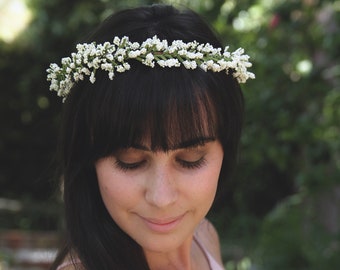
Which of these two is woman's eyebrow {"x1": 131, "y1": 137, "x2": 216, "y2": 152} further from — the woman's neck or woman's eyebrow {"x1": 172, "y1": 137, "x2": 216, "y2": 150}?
the woman's neck

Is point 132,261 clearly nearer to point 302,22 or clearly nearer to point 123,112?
point 123,112

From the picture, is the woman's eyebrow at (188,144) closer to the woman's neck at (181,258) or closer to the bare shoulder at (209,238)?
the woman's neck at (181,258)

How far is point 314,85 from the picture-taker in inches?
133

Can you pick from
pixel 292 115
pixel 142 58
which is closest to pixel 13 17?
pixel 292 115

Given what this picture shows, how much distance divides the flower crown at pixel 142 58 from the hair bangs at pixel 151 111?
24mm

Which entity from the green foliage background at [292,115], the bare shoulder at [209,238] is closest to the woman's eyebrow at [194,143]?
the bare shoulder at [209,238]

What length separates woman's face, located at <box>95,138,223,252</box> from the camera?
1570 millimetres

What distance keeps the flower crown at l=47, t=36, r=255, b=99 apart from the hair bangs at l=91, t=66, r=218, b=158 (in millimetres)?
24

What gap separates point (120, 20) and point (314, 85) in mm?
1871

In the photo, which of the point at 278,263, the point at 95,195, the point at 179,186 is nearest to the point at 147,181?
the point at 179,186

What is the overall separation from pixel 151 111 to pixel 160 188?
176 mm

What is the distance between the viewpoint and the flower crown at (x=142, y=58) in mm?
1578

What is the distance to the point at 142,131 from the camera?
5.05 ft

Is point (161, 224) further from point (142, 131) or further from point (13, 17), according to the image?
point (13, 17)
